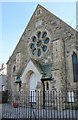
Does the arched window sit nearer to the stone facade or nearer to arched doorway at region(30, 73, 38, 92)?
the stone facade

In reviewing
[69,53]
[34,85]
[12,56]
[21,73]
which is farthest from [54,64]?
[12,56]

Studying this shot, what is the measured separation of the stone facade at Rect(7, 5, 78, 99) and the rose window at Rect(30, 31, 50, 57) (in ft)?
1.19

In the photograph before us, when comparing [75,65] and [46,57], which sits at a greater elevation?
[46,57]

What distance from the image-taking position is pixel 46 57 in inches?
819

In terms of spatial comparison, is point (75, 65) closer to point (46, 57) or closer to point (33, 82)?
point (46, 57)

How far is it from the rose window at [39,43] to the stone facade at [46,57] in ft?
1.19

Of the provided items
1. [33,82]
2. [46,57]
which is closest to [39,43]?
[46,57]

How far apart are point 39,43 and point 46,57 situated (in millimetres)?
2478

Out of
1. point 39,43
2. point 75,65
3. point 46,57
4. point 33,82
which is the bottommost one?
point 33,82

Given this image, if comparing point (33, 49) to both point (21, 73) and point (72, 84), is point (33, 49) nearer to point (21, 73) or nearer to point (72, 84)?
point (21, 73)

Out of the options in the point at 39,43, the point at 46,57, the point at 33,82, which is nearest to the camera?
the point at 46,57

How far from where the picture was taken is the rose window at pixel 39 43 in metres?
21.5

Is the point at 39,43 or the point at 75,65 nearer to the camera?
the point at 75,65

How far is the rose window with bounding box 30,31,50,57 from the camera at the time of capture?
70.7 ft
